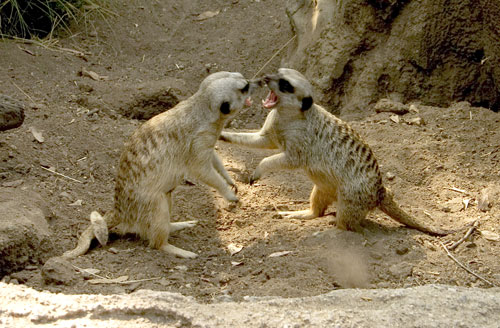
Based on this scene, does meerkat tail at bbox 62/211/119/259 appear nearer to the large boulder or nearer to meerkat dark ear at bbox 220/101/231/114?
meerkat dark ear at bbox 220/101/231/114

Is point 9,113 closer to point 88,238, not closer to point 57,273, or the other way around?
point 88,238

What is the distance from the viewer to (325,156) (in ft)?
12.1

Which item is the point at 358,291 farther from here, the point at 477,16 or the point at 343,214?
the point at 477,16

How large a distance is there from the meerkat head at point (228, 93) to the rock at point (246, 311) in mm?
1316

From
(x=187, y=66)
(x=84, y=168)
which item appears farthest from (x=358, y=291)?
(x=187, y=66)

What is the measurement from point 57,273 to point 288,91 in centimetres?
166

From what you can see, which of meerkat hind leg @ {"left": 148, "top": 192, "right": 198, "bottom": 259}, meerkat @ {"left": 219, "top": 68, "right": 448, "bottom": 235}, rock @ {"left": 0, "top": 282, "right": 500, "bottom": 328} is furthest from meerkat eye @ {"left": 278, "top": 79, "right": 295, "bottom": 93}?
rock @ {"left": 0, "top": 282, "right": 500, "bottom": 328}

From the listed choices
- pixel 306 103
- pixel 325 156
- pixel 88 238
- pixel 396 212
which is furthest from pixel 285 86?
pixel 88 238

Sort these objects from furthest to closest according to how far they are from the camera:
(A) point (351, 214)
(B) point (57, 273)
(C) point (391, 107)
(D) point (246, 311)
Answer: (C) point (391, 107)
(A) point (351, 214)
(B) point (57, 273)
(D) point (246, 311)

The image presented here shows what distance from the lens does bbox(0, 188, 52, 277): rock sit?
10.1ft

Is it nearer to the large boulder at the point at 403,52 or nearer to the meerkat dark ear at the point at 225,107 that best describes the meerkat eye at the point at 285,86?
the meerkat dark ear at the point at 225,107

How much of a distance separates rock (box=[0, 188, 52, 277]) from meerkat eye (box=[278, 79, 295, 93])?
1563 millimetres

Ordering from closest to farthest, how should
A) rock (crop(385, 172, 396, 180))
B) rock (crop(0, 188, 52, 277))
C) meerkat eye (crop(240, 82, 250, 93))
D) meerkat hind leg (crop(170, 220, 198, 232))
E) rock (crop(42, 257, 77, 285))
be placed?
1. rock (crop(42, 257, 77, 285))
2. rock (crop(0, 188, 52, 277))
3. meerkat eye (crop(240, 82, 250, 93))
4. meerkat hind leg (crop(170, 220, 198, 232))
5. rock (crop(385, 172, 396, 180))

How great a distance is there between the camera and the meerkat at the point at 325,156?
3578mm
